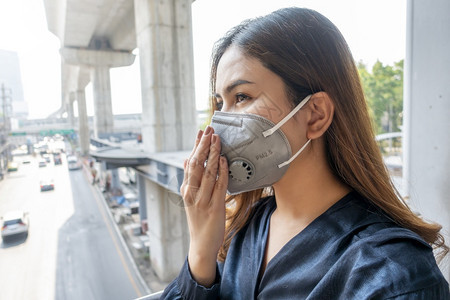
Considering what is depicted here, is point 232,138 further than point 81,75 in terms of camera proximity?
No

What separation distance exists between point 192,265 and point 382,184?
0.53 m

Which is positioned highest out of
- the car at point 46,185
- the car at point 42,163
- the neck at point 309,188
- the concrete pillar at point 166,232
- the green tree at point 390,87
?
the green tree at point 390,87

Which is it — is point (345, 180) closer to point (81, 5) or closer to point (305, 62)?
point (305, 62)

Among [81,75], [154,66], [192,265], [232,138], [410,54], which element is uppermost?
[81,75]

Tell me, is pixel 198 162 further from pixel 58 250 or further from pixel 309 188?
pixel 58 250

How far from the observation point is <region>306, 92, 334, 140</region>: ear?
675 mm

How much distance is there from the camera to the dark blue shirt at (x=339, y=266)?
1.44ft

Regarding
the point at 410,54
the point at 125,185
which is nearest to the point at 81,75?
the point at 125,185

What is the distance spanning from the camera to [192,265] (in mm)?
734

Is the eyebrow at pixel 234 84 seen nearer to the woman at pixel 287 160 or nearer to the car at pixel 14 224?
the woman at pixel 287 160

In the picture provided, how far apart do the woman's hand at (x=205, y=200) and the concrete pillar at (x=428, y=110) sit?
4.47 feet

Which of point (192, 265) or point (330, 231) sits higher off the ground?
point (330, 231)

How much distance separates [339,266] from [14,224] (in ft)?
12.4

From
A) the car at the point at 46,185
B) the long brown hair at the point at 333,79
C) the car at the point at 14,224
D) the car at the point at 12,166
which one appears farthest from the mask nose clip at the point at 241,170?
the car at the point at 46,185
